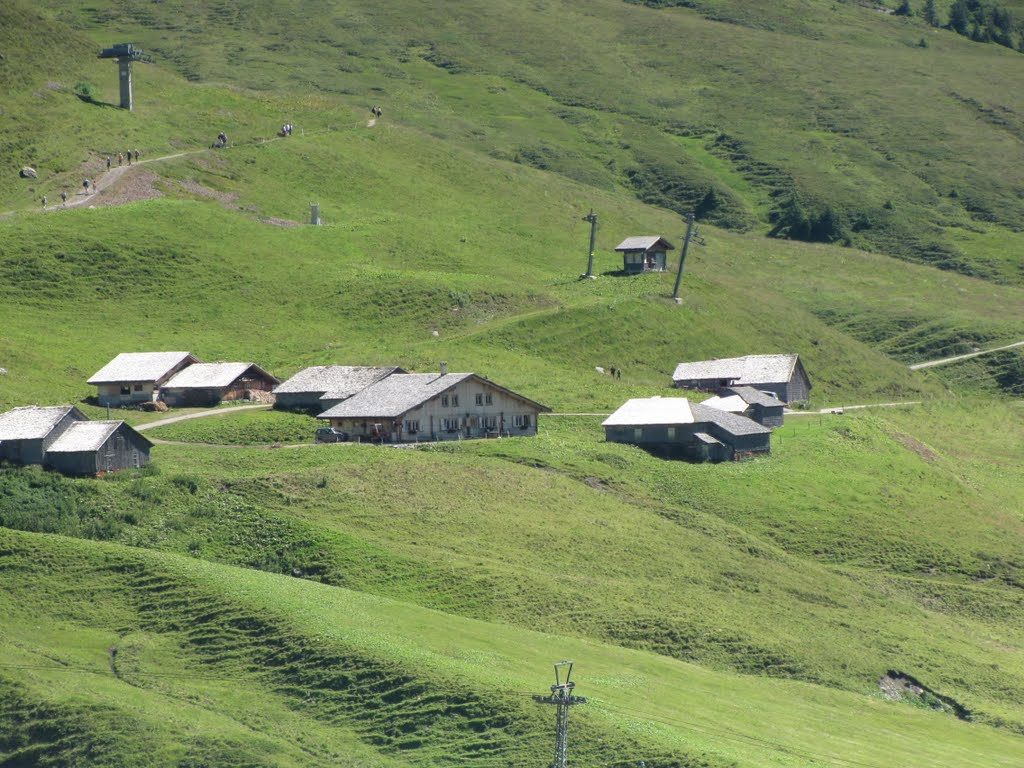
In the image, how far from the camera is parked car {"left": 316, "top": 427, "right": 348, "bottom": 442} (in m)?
105

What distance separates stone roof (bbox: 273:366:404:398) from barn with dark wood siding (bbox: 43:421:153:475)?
2222 centimetres

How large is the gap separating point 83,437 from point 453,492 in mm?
19803

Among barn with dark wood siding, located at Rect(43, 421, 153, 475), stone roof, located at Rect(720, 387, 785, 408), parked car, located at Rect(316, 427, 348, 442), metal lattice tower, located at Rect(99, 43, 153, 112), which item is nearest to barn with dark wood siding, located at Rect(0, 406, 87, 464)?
barn with dark wood siding, located at Rect(43, 421, 153, 475)

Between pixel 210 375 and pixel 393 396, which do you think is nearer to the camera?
pixel 393 396

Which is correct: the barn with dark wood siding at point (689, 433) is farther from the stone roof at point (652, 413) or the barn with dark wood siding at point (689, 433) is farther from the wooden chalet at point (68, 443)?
the wooden chalet at point (68, 443)

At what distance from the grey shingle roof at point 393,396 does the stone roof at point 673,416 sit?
10909 mm

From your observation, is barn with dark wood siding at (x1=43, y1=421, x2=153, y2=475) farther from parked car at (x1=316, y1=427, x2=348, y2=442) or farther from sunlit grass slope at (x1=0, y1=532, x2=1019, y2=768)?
parked car at (x1=316, y1=427, x2=348, y2=442)

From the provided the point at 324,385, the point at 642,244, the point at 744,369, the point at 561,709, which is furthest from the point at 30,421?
the point at 642,244

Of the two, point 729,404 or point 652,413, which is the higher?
point 652,413

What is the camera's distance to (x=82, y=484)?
85500 mm

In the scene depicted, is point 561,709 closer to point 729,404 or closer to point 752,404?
point 729,404

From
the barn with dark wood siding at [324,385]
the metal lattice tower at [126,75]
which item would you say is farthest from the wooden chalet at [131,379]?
the metal lattice tower at [126,75]

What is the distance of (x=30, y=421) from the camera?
8969 cm

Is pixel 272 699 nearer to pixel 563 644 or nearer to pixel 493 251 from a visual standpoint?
pixel 563 644
